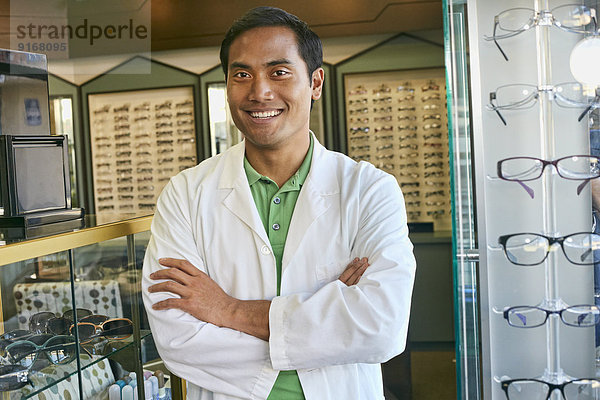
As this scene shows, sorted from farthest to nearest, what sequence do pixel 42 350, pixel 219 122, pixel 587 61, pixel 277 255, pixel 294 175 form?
pixel 219 122, pixel 587 61, pixel 294 175, pixel 277 255, pixel 42 350

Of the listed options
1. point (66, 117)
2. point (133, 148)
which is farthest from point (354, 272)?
point (66, 117)

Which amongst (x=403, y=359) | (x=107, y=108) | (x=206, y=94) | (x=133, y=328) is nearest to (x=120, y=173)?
(x=107, y=108)

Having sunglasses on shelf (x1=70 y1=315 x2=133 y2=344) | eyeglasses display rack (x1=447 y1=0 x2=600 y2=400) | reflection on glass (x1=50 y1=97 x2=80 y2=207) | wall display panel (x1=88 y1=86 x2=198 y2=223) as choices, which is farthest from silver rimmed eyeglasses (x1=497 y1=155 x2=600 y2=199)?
reflection on glass (x1=50 y1=97 x2=80 y2=207)

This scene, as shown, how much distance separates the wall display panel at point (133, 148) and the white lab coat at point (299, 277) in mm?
4365

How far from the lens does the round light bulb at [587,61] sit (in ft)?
8.55

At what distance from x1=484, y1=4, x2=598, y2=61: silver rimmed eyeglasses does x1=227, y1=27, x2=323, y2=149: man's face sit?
1.17m

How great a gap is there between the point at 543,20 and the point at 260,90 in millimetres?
1445

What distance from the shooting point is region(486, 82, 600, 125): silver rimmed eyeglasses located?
267cm

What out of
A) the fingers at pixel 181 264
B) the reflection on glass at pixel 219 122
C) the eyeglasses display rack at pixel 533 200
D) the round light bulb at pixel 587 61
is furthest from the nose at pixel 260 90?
the reflection on glass at pixel 219 122

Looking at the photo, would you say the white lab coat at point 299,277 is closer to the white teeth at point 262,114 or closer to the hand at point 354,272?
the hand at point 354,272

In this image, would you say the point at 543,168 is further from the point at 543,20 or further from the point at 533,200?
the point at 543,20

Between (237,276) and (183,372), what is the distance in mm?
318

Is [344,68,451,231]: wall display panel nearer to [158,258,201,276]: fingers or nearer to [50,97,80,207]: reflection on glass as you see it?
[50,97,80,207]: reflection on glass

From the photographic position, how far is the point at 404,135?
5910 millimetres
